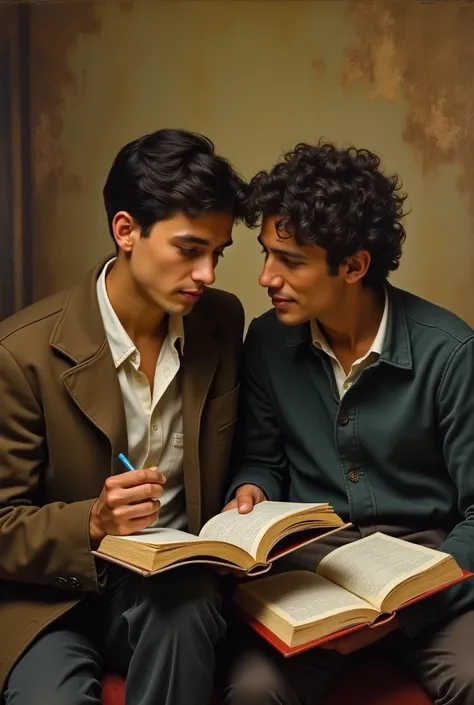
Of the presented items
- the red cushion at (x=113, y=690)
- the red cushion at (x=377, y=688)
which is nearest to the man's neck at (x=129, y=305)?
the red cushion at (x=113, y=690)

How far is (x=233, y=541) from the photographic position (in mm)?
1220

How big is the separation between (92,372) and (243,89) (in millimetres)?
809

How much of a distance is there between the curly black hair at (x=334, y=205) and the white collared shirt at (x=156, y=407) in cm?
28

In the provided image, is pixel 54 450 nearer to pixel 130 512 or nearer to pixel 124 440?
pixel 124 440

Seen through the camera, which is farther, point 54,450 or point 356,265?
point 356,265

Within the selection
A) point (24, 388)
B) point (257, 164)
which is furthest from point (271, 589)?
point (257, 164)

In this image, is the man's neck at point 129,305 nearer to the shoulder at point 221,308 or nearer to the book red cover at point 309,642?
the shoulder at point 221,308

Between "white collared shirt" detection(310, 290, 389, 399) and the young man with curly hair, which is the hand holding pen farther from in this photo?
"white collared shirt" detection(310, 290, 389, 399)

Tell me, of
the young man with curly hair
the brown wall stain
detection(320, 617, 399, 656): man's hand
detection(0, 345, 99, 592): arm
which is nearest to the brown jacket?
detection(0, 345, 99, 592): arm

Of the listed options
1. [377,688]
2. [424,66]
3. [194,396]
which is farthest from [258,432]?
[424,66]

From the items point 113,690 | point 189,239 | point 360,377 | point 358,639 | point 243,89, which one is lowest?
point 113,690

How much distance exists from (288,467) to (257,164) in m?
0.70

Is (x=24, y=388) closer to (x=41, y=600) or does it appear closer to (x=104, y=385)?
A: (x=104, y=385)

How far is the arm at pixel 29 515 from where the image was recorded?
1.30 meters
